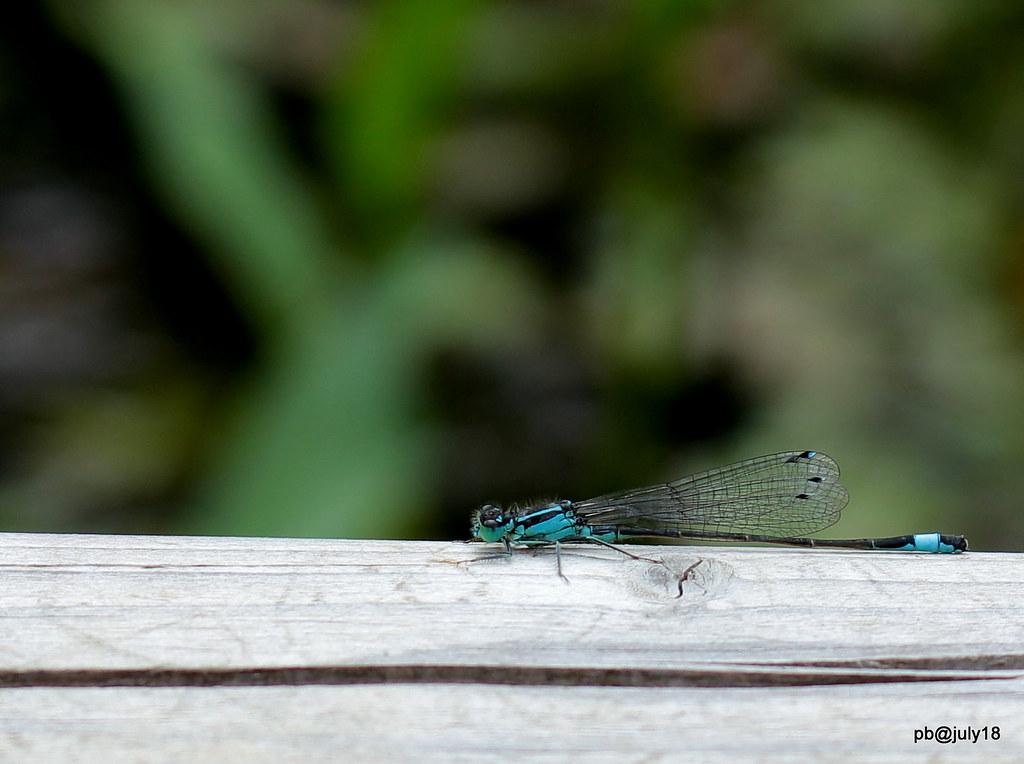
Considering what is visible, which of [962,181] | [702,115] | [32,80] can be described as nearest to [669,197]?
[702,115]

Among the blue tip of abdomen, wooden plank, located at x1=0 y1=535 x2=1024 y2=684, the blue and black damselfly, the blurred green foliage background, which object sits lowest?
wooden plank, located at x1=0 y1=535 x2=1024 y2=684

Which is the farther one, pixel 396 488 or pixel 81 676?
pixel 396 488

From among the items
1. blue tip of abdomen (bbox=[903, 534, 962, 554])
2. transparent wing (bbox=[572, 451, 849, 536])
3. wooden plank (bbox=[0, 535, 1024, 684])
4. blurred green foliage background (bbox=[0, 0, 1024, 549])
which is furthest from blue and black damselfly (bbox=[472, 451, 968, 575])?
blurred green foliage background (bbox=[0, 0, 1024, 549])

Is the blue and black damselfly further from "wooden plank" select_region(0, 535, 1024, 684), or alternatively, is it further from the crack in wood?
the crack in wood

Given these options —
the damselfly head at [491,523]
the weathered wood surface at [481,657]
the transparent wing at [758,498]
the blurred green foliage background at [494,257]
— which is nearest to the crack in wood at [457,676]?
the weathered wood surface at [481,657]

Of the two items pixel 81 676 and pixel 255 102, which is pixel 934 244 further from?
pixel 81 676

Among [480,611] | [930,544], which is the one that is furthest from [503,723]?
[930,544]
